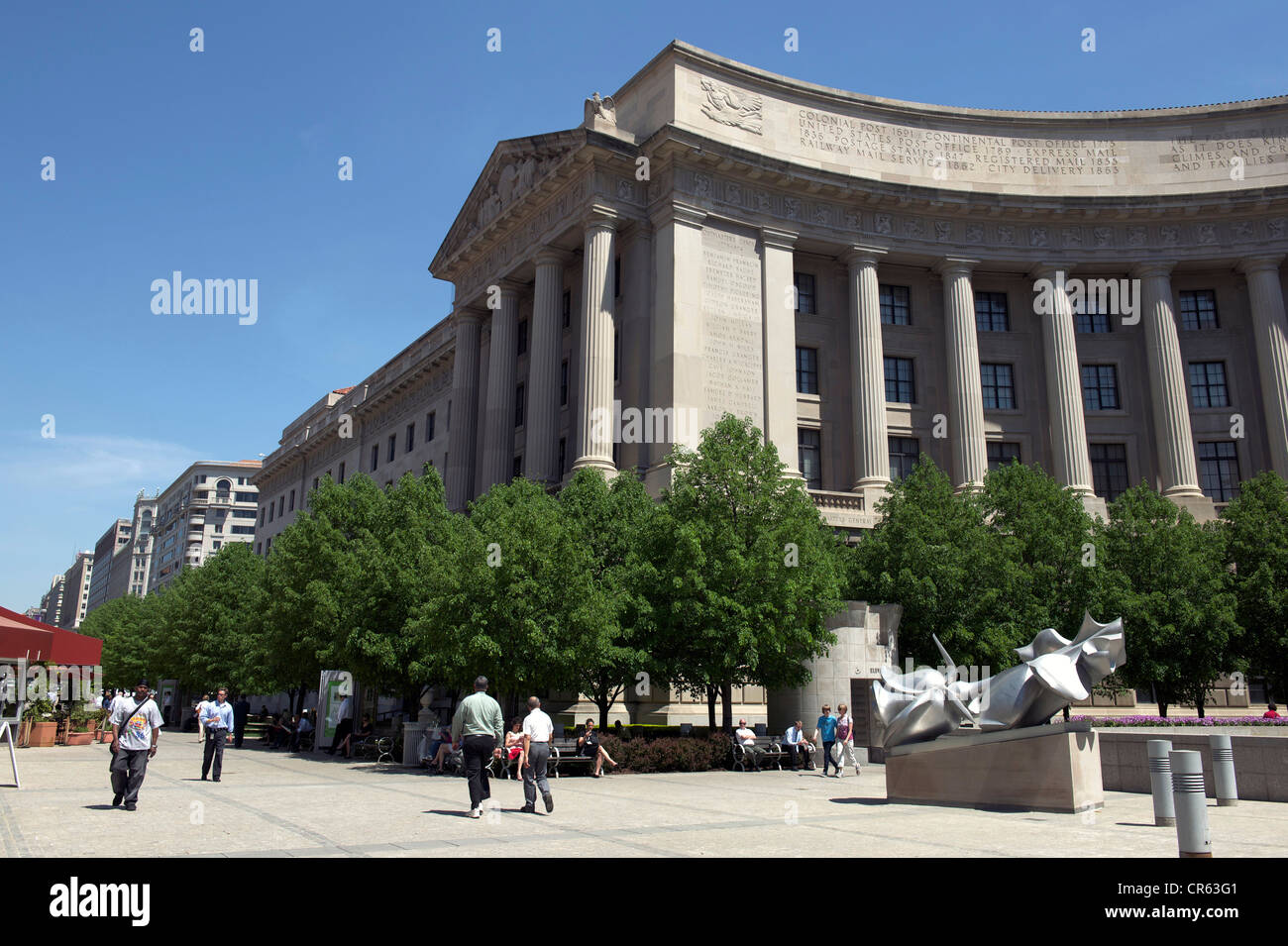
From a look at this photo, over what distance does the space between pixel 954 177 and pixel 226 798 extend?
42.8m

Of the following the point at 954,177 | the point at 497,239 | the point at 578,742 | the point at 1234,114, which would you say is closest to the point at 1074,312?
the point at 954,177

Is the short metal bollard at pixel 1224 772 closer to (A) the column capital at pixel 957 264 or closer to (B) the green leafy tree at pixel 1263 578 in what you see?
(B) the green leafy tree at pixel 1263 578

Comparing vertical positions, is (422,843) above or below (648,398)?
below

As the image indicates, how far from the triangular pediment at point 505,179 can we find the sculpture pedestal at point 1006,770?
3142 cm

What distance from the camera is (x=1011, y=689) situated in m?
14.3

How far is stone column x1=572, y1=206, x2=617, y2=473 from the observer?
123 ft

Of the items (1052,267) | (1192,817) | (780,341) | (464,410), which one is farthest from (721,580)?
(1052,267)

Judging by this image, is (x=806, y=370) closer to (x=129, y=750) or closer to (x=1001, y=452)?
Answer: (x=1001, y=452)

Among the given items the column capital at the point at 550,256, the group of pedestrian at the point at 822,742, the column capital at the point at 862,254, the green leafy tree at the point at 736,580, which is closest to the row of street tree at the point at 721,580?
the green leafy tree at the point at 736,580

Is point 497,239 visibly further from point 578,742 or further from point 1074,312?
point 578,742

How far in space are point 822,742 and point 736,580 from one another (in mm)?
4401

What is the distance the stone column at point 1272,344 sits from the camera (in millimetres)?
43219

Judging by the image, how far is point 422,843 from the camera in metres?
10.0

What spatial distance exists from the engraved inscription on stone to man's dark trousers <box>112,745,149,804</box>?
87.8ft
